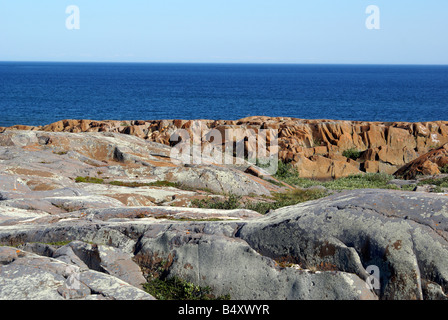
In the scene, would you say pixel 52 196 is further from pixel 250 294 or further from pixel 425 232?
pixel 425 232

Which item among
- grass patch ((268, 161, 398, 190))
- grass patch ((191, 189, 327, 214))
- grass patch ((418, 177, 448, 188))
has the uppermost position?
grass patch ((191, 189, 327, 214))

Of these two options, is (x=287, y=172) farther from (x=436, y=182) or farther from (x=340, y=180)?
(x=436, y=182)

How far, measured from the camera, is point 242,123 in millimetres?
57906

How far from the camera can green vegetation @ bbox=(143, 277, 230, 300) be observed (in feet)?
37.3

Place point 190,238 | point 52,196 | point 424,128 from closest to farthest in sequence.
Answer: point 190,238
point 52,196
point 424,128

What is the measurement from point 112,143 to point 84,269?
25.3 m

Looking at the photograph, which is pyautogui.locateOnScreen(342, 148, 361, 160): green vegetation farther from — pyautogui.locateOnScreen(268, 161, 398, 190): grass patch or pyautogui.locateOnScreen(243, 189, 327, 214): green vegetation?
pyautogui.locateOnScreen(243, 189, 327, 214): green vegetation

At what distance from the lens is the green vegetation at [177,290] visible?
11383 mm

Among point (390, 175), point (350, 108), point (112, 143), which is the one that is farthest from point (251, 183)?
point (350, 108)

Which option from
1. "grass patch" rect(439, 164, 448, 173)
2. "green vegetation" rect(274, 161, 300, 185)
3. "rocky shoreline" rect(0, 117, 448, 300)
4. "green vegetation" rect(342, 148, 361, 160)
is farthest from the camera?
"green vegetation" rect(342, 148, 361, 160)

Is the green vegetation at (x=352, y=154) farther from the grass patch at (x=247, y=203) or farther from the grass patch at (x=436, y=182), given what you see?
the grass patch at (x=247, y=203)

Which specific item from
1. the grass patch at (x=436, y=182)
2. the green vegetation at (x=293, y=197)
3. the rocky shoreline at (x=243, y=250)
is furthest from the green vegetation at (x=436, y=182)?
the rocky shoreline at (x=243, y=250)

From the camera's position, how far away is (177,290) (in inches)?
457

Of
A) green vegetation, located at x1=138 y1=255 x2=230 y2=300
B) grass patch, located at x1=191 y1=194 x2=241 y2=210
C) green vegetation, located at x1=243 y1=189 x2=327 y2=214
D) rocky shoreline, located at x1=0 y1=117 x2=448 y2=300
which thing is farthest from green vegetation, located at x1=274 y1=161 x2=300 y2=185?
green vegetation, located at x1=138 y1=255 x2=230 y2=300
